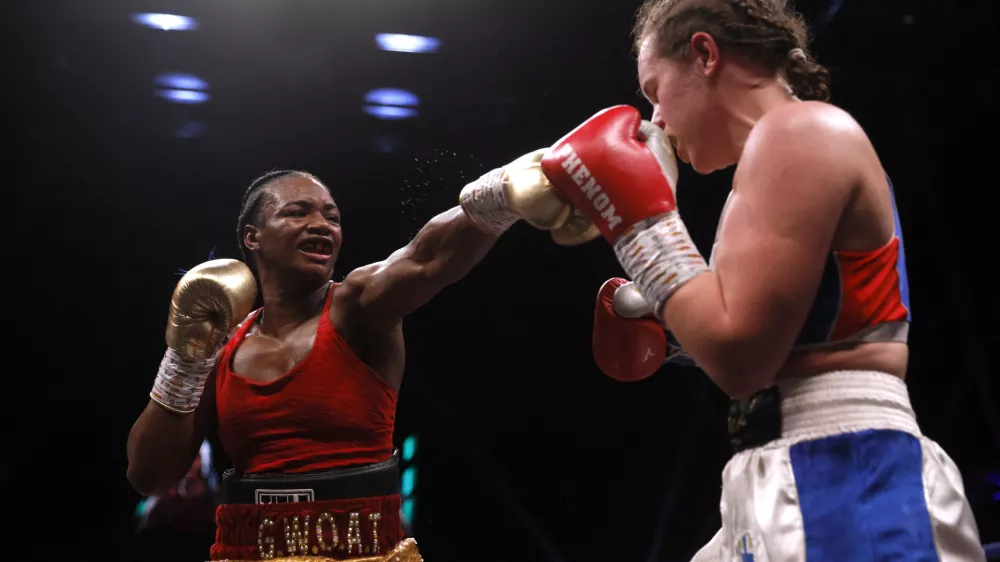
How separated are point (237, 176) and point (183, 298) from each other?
217cm

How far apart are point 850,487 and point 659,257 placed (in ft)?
1.26

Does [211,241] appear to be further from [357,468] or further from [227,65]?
[357,468]

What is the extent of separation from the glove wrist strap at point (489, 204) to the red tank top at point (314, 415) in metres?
0.54

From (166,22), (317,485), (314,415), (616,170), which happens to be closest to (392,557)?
(317,485)

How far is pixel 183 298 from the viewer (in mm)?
2318

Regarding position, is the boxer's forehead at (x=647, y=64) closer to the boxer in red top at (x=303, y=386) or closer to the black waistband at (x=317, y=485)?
the boxer in red top at (x=303, y=386)

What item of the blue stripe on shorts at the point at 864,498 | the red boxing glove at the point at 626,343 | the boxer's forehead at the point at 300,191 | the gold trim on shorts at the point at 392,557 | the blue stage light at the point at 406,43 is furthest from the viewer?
the blue stage light at the point at 406,43

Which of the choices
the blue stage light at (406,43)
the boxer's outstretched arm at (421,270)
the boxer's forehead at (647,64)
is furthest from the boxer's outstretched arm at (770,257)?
the blue stage light at (406,43)

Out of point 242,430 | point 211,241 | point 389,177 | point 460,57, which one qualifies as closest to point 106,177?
point 211,241

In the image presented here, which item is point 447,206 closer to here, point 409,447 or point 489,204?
point 409,447

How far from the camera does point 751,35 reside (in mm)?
1319

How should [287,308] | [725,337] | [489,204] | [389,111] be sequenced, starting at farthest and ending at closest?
1. [389,111]
2. [287,308]
3. [489,204]
4. [725,337]

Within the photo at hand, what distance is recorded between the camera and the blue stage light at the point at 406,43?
4293 millimetres

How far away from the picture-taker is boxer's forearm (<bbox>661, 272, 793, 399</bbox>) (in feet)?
3.32
